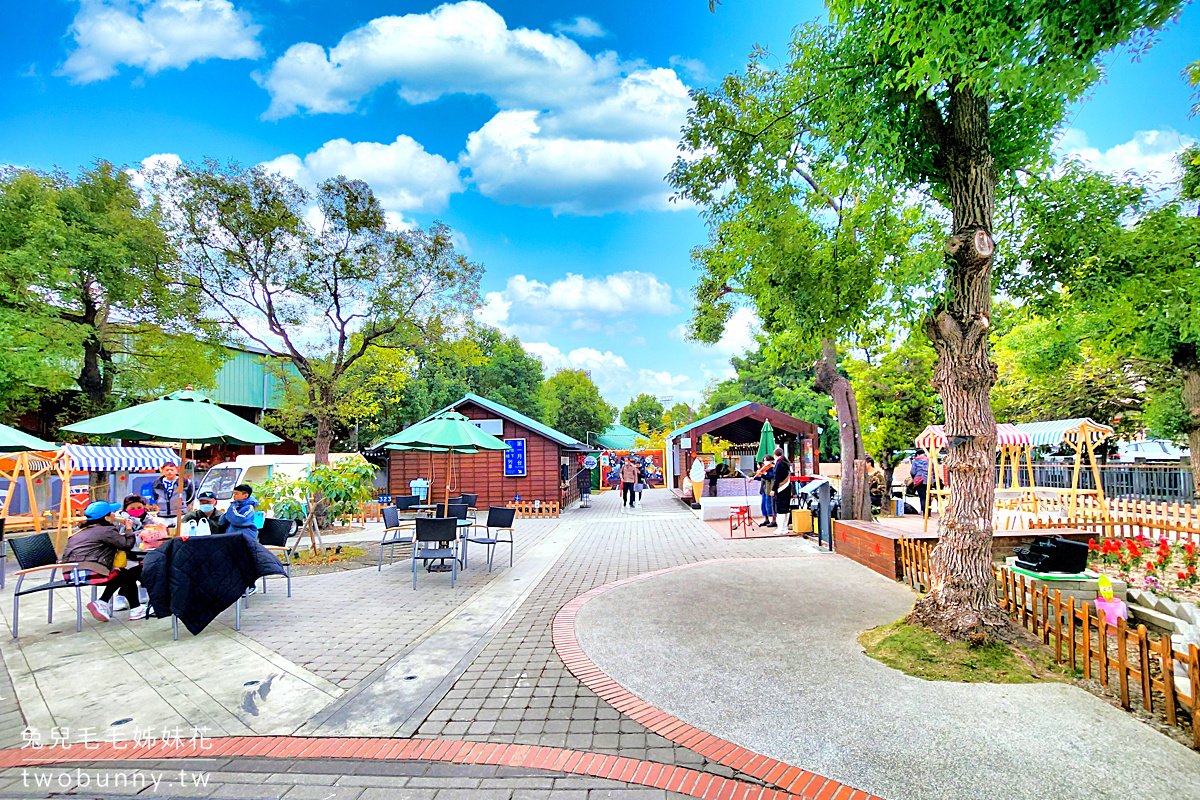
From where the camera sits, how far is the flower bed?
21.1 ft

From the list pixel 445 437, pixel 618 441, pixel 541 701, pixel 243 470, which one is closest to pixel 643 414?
pixel 618 441

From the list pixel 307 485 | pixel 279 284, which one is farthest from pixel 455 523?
pixel 279 284

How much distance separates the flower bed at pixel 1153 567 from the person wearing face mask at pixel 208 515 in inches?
409

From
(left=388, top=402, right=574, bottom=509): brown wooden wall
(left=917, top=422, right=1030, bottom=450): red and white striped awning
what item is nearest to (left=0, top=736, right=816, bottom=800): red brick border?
(left=917, top=422, right=1030, bottom=450): red and white striped awning

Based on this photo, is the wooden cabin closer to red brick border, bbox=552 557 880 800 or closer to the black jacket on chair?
the black jacket on chair

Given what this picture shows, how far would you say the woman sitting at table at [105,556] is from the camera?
588 centimetres

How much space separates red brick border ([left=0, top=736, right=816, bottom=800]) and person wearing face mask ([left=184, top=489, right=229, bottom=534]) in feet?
12.3

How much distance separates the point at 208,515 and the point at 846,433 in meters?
11.8

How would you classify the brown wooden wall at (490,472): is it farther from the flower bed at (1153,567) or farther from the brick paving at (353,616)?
the flower bed at (1153,567)

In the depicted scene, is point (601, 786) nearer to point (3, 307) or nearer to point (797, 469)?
point (3, 307)

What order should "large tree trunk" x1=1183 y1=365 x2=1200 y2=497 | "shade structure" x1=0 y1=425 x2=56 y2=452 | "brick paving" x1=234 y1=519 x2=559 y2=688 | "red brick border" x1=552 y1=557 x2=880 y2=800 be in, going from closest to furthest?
"red brick border" x1=552 y1=557 x2=880 y2=800 → "brick paving" x1=234 y1=519 x2=559 y2=688 → "shade structure" x1=0 y1=425 x2=56 y2=452 → "large tree trunk" x1=1183 y1=365 x2=1200 y2=497

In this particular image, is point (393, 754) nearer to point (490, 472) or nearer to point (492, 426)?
point (492, 426)

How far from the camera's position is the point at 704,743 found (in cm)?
326

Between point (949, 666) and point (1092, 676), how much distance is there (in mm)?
950
